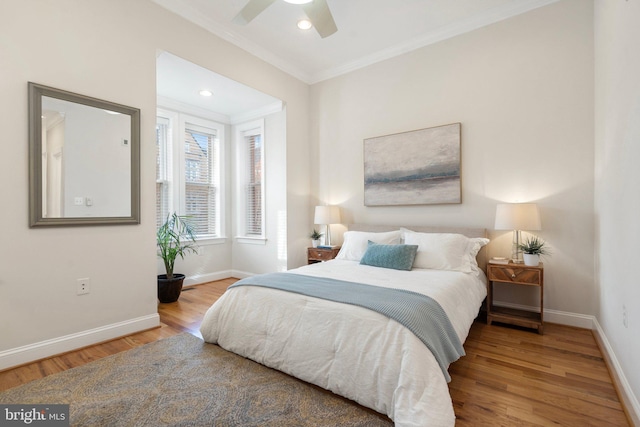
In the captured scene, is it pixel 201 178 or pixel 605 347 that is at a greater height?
pixel 201 178

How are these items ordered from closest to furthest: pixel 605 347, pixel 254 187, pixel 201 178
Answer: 1. pixel 605 347
2. pixel 201 178
3. pixel 254 187

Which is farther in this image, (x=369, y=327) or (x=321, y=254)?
(x=321, y=254)

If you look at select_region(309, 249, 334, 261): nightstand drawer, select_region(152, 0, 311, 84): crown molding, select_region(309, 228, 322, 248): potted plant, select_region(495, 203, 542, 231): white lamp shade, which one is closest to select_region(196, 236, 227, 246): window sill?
select_region(309, 228, 322, 248): potted plant

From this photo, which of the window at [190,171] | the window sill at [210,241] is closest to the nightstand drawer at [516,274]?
the window at [190,171]

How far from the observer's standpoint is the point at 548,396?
1.81m

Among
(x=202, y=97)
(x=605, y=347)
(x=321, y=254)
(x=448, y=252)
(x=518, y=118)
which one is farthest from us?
(x=202, y=97)

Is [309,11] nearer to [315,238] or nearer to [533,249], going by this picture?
[315,238]

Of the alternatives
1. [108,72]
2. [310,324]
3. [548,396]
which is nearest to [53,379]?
[310,324]

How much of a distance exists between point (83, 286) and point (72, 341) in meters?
0.42

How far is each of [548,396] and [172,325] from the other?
3.00 metres

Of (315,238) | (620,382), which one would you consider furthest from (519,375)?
(315,238)

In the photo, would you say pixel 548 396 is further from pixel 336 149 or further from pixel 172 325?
pixel 336 149

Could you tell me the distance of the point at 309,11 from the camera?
94.5 inches

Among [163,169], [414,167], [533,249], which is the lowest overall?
[533,249]
